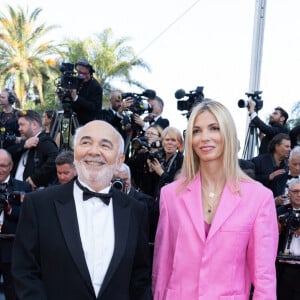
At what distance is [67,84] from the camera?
6359mm

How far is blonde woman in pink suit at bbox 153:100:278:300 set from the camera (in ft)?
9.16

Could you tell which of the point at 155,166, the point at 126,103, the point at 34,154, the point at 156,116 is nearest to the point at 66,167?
the point at 155,166

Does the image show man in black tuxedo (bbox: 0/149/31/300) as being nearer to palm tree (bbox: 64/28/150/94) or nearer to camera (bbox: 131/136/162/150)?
camera (bbox: 131/136/162/150)

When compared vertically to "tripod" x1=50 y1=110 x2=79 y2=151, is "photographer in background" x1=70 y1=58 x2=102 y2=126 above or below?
above

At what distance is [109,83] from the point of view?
958 inches

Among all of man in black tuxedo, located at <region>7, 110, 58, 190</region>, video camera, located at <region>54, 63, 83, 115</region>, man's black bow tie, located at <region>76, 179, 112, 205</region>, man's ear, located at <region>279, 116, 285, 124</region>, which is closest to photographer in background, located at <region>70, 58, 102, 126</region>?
video camera, located at <region>54, 63, 83, 115</region>

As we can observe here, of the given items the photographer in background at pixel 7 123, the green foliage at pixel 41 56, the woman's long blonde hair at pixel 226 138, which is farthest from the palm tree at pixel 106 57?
the woman's long blonde hair at pixel 226 138

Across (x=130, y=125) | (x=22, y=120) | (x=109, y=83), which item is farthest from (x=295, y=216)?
(x=109, y=83)

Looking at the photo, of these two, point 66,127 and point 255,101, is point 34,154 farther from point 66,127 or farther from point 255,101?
point 255,101

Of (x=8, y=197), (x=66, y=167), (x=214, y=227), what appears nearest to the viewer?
(x=214, y=227)

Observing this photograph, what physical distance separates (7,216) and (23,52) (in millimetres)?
20877

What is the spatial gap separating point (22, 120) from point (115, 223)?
3.85 m

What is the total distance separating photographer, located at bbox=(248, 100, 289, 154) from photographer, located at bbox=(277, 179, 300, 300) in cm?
252

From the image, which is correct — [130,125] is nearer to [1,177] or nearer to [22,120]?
[22,120]
